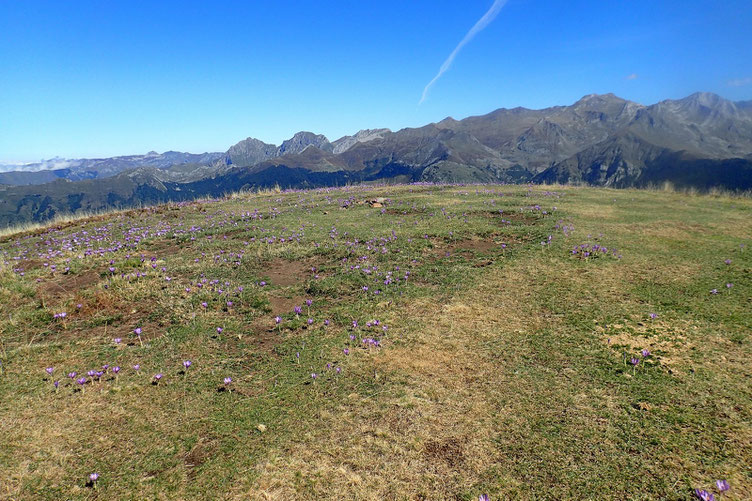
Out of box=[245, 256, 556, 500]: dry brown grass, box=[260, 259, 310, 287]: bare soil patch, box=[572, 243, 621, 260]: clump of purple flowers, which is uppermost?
box=[572, 243, 621, 260]: clump of purple flowers

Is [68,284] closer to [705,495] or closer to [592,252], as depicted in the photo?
[705,495]

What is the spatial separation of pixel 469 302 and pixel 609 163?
231638 mm

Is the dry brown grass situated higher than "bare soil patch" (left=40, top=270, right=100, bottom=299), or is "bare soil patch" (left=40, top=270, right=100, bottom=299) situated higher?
"bare soil patch" (left=40, top=270, right=100, bottom=299)

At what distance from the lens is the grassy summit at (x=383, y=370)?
3.65 metres

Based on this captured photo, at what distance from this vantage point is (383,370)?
5406 millimetres

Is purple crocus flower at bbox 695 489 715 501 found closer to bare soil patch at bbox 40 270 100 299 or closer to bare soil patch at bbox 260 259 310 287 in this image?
bare soil patch at bbox 260 259 310 287

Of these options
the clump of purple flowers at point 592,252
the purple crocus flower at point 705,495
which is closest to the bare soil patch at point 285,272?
the clump of purple flowers at point 592,252

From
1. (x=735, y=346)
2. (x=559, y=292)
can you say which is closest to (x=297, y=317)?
(x=559, y=292)

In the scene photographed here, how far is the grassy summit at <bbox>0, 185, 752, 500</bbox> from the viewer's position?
3.65 meters

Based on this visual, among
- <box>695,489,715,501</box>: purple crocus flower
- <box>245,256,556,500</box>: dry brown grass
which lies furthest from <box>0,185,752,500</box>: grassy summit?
<box>695,489,715,501</box>: purple crocus flower

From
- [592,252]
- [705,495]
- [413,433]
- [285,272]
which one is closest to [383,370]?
[413,433]

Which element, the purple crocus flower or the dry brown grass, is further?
the dry brown grass

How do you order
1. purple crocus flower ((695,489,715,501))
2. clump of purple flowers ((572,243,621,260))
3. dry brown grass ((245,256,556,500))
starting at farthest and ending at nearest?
1. clump of purple flowers ((572,243,621,260))
2. dry brown grass ((245,256,556,500))
3. purple crocus flower ((695,489,715,501))

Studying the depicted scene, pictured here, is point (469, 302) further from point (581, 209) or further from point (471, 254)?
point (581, 209)
